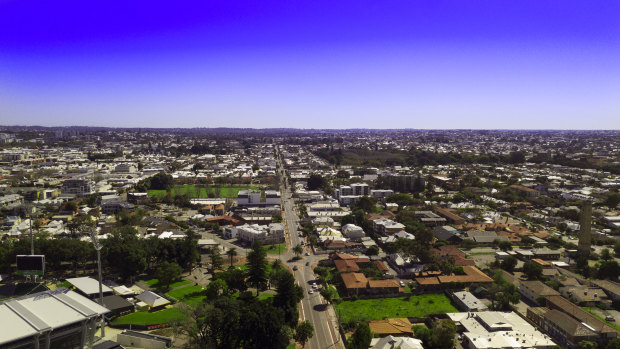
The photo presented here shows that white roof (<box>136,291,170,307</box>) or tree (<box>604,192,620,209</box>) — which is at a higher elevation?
tree (<box>604,192,620,209</box>)

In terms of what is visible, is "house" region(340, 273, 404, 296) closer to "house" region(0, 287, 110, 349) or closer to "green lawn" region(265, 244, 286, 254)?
"green lawn" region(265, 244, 286, 254)

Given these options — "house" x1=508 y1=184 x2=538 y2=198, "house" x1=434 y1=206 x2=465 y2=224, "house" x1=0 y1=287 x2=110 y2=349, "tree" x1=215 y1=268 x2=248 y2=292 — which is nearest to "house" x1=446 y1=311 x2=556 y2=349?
"tree" x1=215 y1=268 x2=248 y2=292

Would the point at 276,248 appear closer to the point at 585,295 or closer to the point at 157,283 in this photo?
the point at 157,283

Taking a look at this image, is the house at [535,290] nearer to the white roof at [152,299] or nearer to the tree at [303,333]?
the tree at [303,333]

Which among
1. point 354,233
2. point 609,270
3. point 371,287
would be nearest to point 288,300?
point 371,287

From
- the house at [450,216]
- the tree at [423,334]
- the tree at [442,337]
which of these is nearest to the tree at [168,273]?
the tree at [423,334]

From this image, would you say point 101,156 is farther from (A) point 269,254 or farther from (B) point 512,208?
(B) point 512,208
